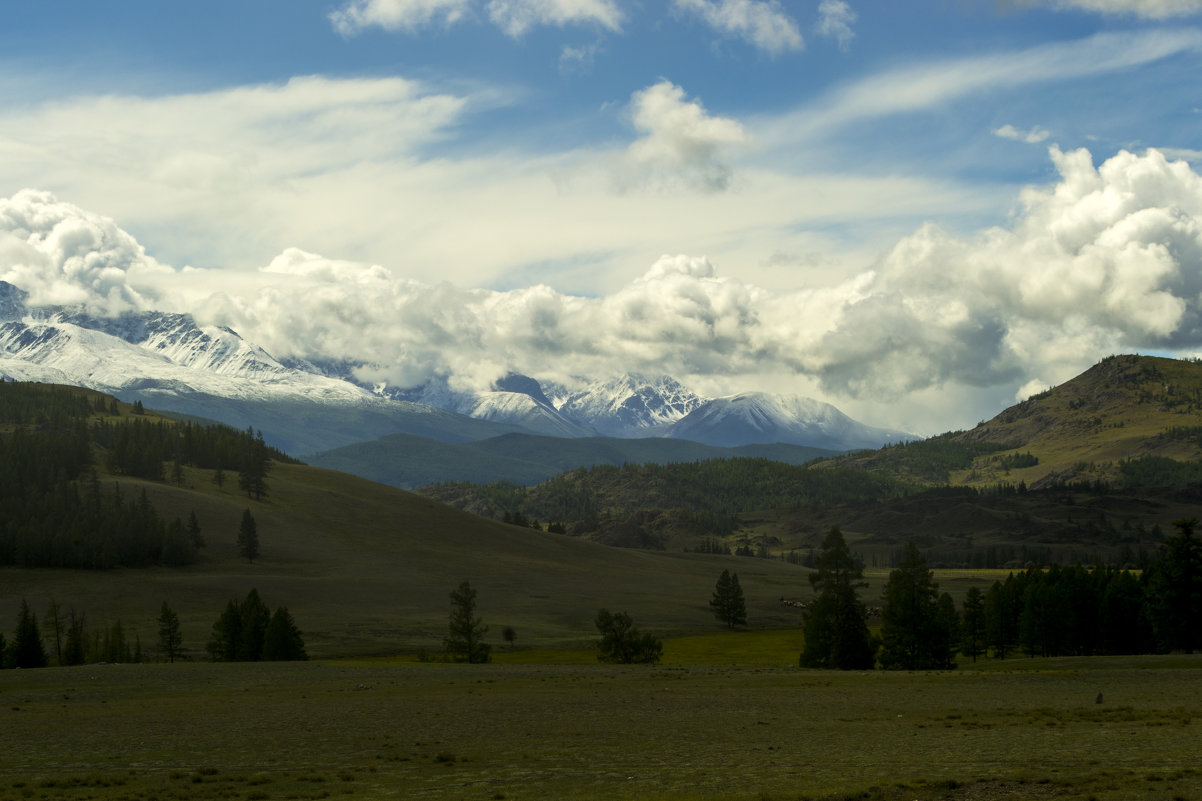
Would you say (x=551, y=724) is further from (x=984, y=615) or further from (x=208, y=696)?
(x=984, y=615)

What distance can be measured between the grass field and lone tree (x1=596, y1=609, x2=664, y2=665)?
36189 millimetres

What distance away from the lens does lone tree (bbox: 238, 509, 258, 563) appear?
191500 millimetres

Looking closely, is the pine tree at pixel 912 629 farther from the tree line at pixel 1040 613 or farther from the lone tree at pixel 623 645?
the lone tree at pixel 623 645

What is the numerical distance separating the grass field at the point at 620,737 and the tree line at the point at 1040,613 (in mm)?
10590

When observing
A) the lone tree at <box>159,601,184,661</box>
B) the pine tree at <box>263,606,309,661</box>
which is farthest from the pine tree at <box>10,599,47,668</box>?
the pine tree at <box>263,606,309,661</box>

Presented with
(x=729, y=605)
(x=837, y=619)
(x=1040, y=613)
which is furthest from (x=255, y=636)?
(x=729, y=605)

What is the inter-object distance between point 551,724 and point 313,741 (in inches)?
436

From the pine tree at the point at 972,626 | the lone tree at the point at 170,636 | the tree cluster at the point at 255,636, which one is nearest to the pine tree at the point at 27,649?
the lone tree at the point at 170,636

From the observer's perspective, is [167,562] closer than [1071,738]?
No

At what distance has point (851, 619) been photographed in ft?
278

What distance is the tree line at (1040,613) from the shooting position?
78.5 m

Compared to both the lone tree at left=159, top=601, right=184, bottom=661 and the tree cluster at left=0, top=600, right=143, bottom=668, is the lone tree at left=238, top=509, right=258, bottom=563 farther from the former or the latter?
the lone tree at left=159, top=601, right=184, bottom=661

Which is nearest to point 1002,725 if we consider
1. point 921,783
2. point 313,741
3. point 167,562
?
point 921,783

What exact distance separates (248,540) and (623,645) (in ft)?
374
